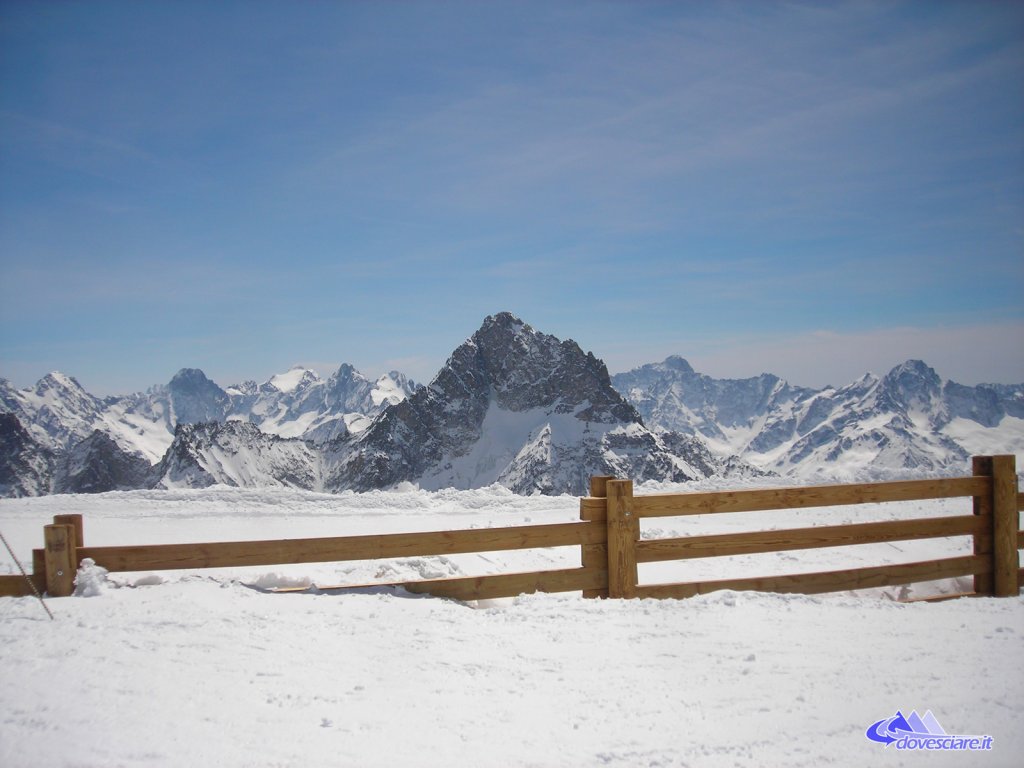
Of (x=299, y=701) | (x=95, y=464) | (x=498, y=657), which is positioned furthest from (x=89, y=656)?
(x=95, y=464)

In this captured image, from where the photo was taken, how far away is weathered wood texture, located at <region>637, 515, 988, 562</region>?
7.01 metres

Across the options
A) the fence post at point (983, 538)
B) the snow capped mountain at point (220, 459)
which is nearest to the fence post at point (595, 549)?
the fence post at point (983, 538)

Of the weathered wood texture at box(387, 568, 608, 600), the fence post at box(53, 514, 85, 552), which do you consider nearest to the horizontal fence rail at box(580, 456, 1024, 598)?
the weathered wood texture at box(387, 568, 608, 600)

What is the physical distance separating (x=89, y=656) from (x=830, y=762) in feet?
14.5

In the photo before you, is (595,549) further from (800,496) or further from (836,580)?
(836,580)

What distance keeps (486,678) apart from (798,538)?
159 inches

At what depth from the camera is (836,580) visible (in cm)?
733

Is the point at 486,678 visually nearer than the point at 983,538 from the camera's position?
Yes

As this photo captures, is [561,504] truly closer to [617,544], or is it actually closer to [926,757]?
[617,544]

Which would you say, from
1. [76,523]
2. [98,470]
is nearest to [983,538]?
[76,523]

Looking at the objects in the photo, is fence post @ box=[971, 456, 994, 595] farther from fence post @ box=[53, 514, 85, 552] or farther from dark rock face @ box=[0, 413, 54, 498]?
dark rock face @ box=[0, 413, 54, 498]

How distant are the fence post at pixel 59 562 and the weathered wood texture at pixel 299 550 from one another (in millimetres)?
141

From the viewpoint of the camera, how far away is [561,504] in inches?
614

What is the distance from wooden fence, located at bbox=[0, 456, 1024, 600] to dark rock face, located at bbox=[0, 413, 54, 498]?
207 metres
